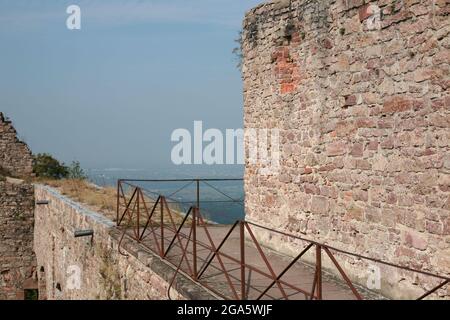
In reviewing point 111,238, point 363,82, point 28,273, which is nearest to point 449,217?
point 363,82

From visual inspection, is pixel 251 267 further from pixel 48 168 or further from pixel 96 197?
pixel 48 168

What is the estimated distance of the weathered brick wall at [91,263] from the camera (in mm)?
7645

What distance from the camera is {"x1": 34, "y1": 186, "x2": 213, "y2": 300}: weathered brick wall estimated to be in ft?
25.1

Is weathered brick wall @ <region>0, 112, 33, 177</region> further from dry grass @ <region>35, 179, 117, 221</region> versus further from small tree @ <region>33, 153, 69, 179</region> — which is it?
dry grass @ <region>35, 179, 117, 221</region>

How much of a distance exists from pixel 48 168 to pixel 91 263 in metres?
12.9

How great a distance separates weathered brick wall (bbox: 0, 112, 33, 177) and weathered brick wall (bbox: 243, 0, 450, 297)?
49.8 ft

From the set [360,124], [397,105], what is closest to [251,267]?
[360,124]

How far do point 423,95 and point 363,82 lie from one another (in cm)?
104

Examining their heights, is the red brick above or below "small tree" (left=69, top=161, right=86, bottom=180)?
above

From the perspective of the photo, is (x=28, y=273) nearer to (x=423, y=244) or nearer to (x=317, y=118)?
(x=317, y=118)

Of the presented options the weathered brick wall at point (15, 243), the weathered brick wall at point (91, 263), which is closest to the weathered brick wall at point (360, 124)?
the weathered brick wall at point (91, 263)

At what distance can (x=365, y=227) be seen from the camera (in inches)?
266

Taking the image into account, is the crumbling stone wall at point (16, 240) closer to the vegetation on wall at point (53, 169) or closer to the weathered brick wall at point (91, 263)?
the weathered brick wall at point (91, 263)

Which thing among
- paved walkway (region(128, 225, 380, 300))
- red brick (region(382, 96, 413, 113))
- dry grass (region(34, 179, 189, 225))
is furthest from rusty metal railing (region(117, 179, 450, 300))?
dry grass (region(34, 179, 189, 225))
